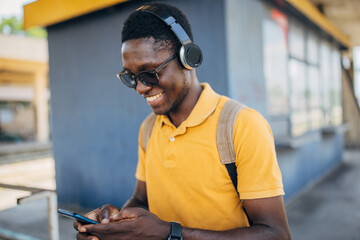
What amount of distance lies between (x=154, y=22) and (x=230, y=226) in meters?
0.97

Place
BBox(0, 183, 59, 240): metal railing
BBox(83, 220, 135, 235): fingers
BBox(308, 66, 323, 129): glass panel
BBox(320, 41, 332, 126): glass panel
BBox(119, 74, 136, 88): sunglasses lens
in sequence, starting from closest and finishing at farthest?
BBox(83, 220, 135, 235): fingers → BBox(119, 74, 136, 88): sunglasses lens → BBox(0, 183, 59, 240): metal railing → BBox(308, 66, 323, 129): glass panel → BBox(320, 41, 332, 126): glass panel

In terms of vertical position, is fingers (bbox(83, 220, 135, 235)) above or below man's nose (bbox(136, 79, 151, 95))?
below

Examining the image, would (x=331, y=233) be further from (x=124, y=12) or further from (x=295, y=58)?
(x=124, y=12)

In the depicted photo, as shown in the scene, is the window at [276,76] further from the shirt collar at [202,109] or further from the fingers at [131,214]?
the fingers at [131,214]

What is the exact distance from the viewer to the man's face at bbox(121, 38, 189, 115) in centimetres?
139

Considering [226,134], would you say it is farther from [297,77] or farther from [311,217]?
[297,77]

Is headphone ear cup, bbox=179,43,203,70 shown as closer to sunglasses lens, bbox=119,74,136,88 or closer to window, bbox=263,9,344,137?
sunglasses lens, bbox=119,74,136,88

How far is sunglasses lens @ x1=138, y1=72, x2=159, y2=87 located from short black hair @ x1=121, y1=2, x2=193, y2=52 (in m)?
0.15

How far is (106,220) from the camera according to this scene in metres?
1.33

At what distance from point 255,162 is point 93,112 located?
14.2 feet

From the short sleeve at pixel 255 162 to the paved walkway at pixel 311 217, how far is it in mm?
3229

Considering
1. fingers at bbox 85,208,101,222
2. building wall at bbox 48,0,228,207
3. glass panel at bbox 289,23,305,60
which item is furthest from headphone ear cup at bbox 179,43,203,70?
glass panel at bbox 289,23,305,60

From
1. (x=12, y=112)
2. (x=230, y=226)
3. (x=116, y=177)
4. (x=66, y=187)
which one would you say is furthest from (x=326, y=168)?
(x=12, y=112)

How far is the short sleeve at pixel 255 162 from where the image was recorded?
4.07ft
